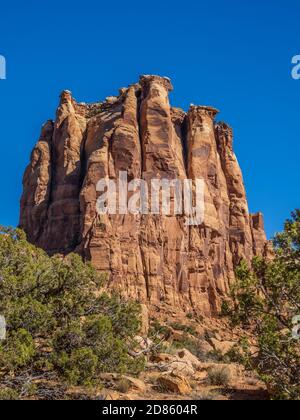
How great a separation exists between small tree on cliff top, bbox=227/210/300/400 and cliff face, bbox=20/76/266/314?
128 ft

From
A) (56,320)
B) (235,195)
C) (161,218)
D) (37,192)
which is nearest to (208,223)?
(161,218)

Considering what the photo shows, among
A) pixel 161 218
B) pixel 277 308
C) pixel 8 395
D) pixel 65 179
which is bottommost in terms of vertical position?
pixel 8 395

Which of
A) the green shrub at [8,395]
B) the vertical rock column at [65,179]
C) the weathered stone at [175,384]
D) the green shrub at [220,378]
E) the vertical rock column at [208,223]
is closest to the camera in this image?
the green shrub at [8,395]

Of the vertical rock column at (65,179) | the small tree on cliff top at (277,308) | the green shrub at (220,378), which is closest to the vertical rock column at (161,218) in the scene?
the vertical rock column at (65,179)

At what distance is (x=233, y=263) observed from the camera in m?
64.3

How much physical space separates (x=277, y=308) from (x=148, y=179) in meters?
43.8

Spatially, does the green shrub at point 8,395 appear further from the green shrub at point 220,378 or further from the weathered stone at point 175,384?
the green shrub at point 220,378

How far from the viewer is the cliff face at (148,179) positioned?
54.1m

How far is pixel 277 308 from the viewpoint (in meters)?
13.0

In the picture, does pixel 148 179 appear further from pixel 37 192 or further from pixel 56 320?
pixel 56 320

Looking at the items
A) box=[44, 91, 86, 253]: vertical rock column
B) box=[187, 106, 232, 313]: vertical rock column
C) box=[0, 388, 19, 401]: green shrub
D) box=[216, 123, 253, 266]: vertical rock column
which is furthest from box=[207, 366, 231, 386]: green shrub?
box=[216, 123, 253, 266]: vertical rock column

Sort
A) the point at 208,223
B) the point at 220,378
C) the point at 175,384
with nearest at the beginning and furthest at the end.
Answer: the point at 175,384 < the point at 220,378 < the point at 208,223

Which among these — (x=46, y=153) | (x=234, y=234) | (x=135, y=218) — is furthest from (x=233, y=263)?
(x=46, y=153)

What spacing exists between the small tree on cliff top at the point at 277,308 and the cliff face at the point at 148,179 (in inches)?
1533
